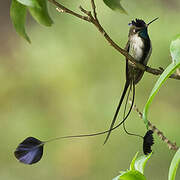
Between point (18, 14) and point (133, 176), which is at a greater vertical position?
point (18, 14)

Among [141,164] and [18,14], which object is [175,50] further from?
[18,14]

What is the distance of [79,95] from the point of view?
2812mm

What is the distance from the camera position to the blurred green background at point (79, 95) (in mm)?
2580

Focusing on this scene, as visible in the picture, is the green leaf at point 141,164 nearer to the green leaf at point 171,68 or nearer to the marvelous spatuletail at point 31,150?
the marvelous spatuletail at point 31,150

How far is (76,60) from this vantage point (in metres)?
2.81

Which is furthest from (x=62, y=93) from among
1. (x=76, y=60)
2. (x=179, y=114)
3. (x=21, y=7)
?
(x=21, y=7)

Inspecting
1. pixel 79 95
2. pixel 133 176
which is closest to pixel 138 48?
pixel 133 176

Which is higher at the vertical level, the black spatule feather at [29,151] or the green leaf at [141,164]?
the black spatule feather at [29,151]

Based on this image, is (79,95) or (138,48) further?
(79,95)

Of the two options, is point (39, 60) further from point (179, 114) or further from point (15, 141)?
point (179, 114)

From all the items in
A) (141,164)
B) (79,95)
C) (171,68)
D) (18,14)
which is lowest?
(79,95)

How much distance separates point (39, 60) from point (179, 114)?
894 mm

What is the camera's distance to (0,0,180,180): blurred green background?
2.58 meters

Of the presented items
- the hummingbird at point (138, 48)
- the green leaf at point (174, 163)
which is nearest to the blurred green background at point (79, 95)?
the hummingbird at point (138, 48)
